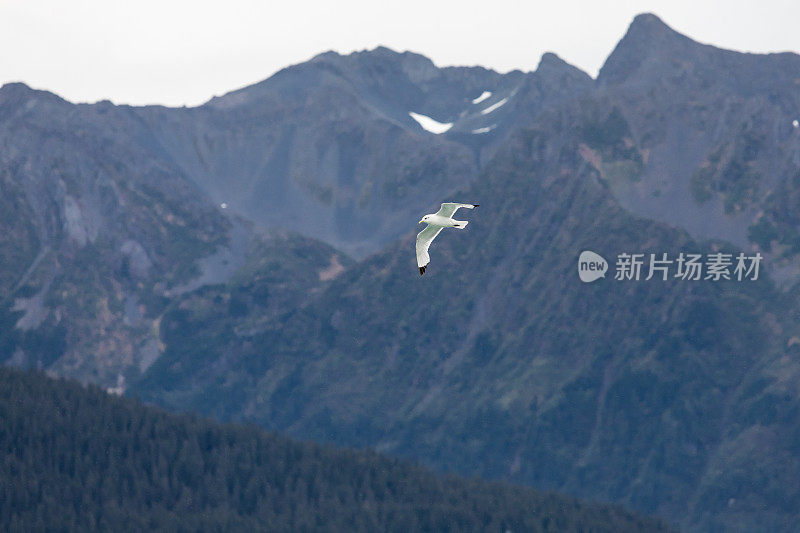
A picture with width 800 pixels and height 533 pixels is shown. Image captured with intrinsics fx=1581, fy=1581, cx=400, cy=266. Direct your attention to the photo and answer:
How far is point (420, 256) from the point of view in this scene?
432 ft

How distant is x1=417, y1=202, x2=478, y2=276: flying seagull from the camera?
13125cm

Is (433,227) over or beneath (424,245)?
over

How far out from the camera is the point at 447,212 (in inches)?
5492

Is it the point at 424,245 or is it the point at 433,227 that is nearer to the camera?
the point at 424,245

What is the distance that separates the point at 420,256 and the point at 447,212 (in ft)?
30.0

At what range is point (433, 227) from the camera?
136 metres

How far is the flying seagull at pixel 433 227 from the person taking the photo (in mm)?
131250
